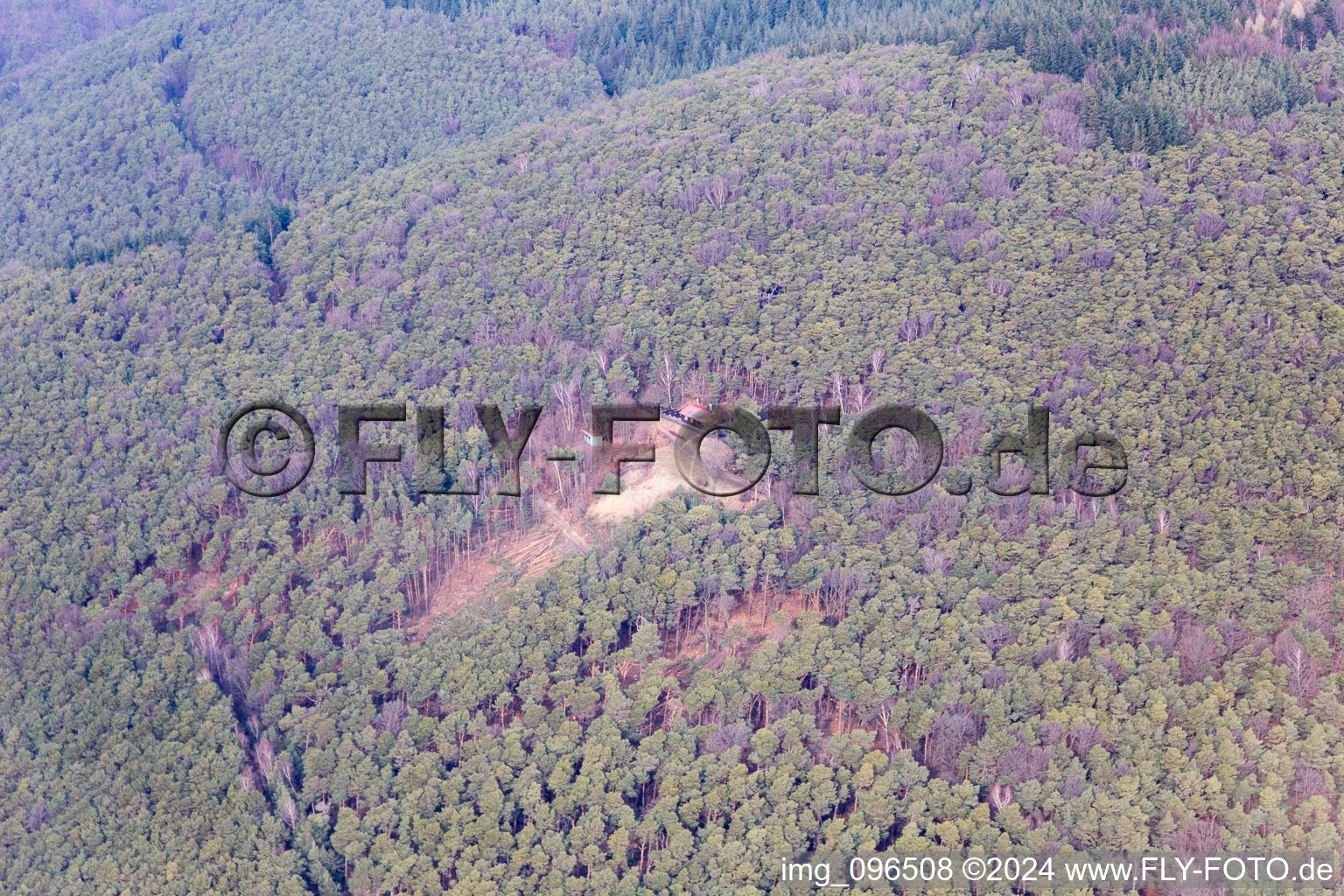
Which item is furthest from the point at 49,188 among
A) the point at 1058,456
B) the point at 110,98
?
the point at 1058,456

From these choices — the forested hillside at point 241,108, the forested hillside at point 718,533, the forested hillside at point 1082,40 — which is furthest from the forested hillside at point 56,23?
the forested hillside at point 718,533

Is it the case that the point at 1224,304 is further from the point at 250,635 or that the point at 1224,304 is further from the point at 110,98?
the point at 110,98

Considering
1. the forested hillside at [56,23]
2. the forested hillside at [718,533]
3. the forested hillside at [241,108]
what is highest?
the forested hillside at [56,23]

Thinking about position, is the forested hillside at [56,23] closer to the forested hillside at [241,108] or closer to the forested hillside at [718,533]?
the forested hillside at [241,108]

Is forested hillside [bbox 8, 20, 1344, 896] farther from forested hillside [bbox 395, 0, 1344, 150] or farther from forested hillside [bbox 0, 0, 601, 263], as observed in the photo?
forested hillside [bbox 0, 0, 601, 263]

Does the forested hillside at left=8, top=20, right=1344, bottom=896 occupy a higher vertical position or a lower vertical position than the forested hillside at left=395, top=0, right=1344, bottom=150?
lower

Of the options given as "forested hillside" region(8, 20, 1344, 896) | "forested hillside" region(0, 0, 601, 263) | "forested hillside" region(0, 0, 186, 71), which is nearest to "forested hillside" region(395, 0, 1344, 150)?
"forested hillside" region(8, 20, 1344, 896)
